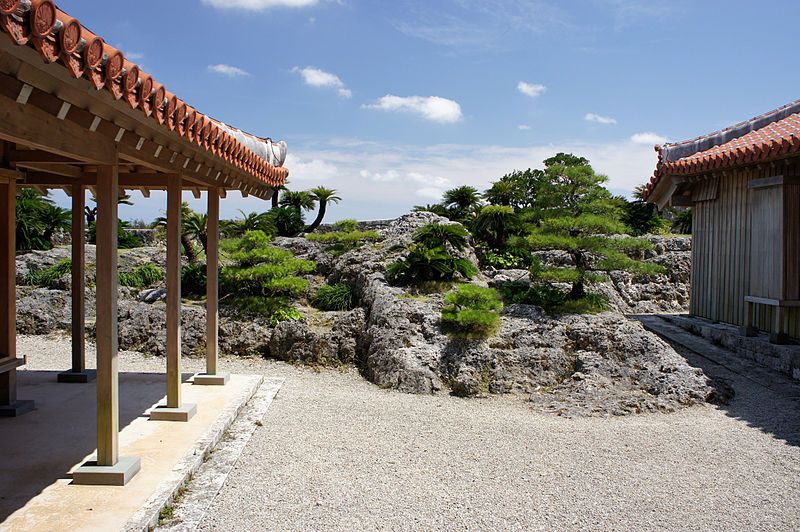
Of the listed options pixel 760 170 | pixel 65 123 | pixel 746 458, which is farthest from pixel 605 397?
pixel 65 123

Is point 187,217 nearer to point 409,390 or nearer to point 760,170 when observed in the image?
point 409,390

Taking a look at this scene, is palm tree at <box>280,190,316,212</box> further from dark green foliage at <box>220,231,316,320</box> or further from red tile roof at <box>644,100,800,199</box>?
red tile roof at <box>644,100,800,199</box>

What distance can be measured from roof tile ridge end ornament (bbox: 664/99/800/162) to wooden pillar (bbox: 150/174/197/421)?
888 cm

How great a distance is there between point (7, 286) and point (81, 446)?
2084 millimetres

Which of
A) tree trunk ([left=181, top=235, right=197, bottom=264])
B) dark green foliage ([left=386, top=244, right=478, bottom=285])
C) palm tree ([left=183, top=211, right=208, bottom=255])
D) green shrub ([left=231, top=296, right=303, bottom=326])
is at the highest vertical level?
palm tree ([left=183, top=211, right=208, bottom=255])

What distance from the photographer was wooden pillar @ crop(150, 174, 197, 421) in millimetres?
5348

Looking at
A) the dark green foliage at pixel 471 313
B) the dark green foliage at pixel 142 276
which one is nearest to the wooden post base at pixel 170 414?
the dark green foliage at pixel 471 313

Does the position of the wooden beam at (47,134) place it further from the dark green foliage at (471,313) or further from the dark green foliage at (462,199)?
the dark green foliage at (462,199)

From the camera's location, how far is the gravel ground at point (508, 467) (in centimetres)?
399

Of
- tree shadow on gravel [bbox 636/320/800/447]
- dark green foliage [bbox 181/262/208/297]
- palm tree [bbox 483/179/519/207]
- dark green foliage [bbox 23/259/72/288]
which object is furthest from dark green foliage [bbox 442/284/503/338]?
palm tree [bbox 483/179/519/207]

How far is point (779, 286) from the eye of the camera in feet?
27.5

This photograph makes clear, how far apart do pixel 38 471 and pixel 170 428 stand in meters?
1.20

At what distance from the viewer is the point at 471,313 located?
8461 mm

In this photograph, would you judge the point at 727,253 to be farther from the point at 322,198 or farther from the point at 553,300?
the point at 322,198
